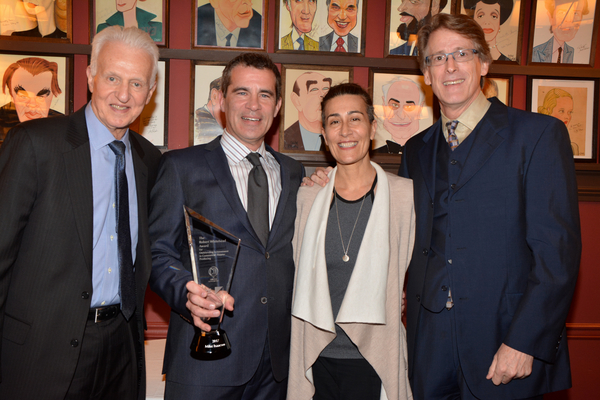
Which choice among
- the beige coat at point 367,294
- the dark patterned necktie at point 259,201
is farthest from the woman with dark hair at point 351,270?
the dark patterned necktie at point 259,201

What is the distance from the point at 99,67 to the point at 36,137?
18.9 inches

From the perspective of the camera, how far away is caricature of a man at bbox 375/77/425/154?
144 inches

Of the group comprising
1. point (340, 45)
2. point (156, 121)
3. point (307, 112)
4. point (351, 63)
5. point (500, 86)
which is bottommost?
point (156, 121)

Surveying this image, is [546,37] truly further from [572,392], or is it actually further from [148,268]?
[148,268]

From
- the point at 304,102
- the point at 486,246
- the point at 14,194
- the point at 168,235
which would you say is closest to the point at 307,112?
the point at 304,102

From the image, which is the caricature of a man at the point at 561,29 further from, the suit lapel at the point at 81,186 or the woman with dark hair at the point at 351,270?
the suit lapel at the point at 81,186

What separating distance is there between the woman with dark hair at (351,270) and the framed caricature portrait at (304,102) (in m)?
1.31

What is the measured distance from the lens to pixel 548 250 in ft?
5.81

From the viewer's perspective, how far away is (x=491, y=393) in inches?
73.6

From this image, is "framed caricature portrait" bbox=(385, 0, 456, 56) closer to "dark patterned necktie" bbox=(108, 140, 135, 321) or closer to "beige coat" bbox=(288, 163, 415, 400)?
"beige coat" bbox=(288, 163, 415, 400)

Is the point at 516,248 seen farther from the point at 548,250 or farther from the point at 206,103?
the point at 206,103

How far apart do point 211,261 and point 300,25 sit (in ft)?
8.30

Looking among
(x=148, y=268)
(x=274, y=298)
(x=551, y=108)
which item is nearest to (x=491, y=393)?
(x=274, y=298)

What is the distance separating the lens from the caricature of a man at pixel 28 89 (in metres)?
3.34
